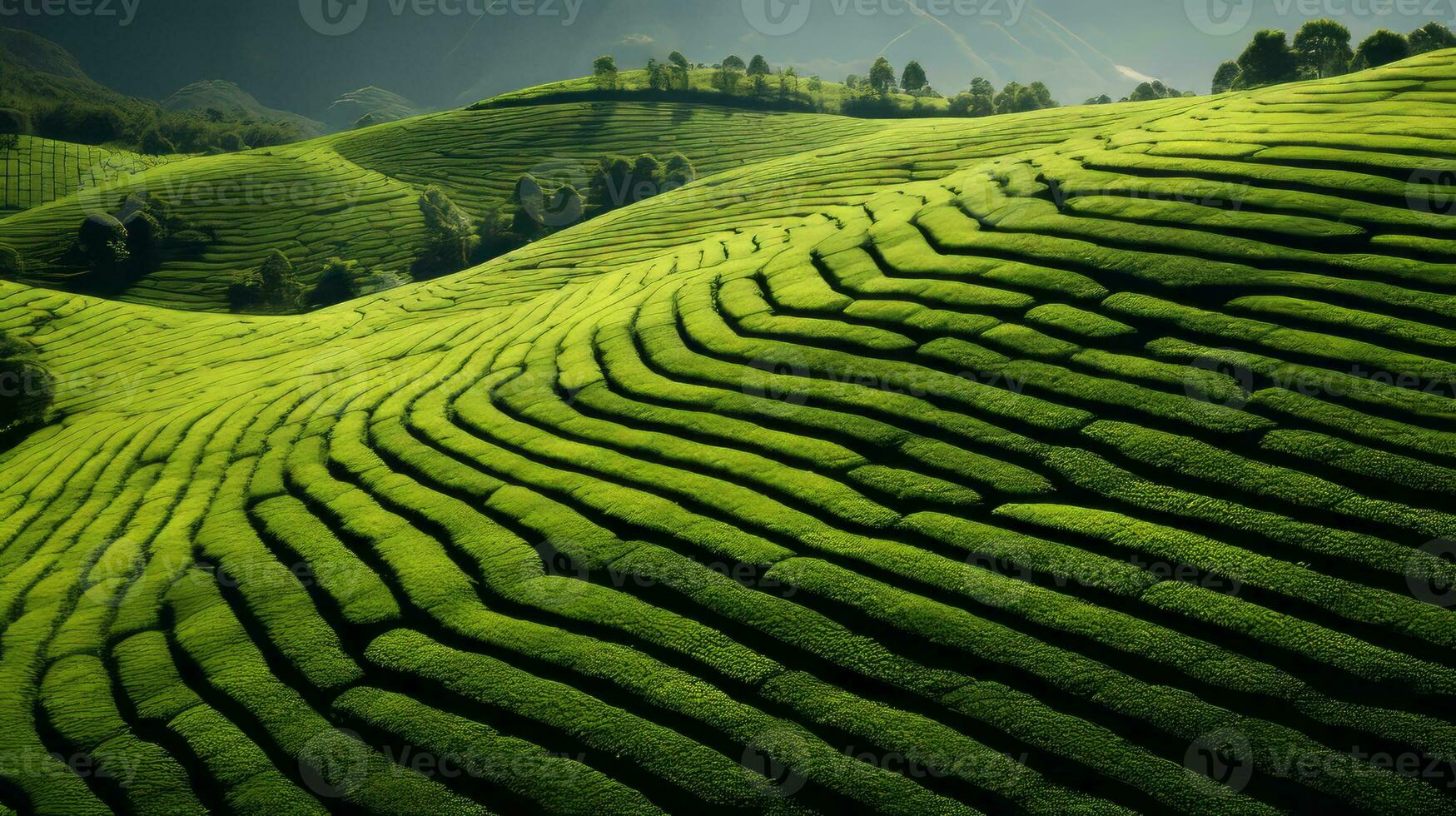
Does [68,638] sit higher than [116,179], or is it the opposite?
[116,179]

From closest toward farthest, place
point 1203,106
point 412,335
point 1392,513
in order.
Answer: point 1392,513
point 1203,106
point 412,335

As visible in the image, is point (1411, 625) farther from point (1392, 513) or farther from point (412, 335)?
point (412, 335)

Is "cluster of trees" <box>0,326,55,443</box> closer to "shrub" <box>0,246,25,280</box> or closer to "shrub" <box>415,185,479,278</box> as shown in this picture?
"shrub" <box>415,185,479,278</box>

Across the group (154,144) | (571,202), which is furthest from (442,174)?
(154,144)

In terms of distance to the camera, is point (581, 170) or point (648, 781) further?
point (581, 170)

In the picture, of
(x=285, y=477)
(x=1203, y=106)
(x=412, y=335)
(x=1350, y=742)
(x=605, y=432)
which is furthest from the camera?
(x=412, y=335)

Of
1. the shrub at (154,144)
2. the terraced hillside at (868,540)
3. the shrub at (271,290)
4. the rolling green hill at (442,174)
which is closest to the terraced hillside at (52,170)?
the rolling green hill at (442,174)

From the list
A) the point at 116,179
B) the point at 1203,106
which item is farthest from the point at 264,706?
the point at 116,179
